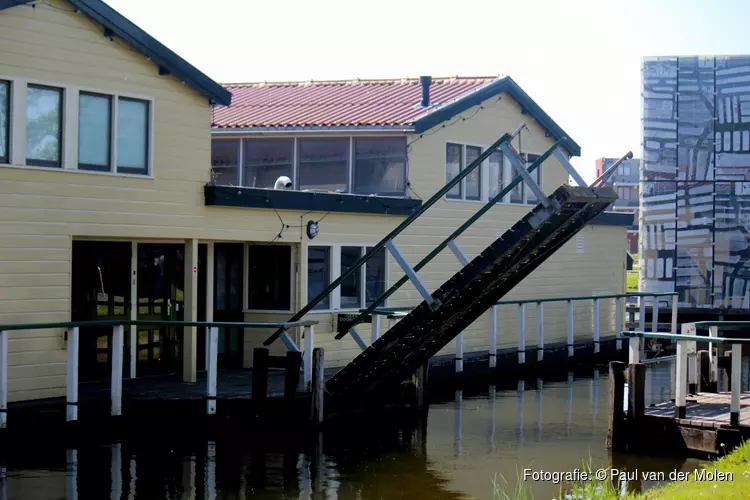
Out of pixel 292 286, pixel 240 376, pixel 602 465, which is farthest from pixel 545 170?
pixel 602 465

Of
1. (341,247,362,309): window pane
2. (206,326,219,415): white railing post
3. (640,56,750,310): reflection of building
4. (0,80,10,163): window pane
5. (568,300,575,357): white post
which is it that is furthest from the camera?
(640,56,750,310): reflection of building

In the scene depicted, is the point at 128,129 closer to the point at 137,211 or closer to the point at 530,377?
the point at 137,211

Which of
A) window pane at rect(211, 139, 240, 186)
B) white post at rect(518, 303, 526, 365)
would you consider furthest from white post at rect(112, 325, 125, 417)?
white post at rect(518, 303, 526, 365)

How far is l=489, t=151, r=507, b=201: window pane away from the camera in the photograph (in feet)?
82.1

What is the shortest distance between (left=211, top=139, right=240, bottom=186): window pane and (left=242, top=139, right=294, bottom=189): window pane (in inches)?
10.6

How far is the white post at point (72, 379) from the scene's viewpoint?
1453cm

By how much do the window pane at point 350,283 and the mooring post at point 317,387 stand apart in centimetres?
450

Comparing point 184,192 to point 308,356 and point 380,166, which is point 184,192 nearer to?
point 308,356

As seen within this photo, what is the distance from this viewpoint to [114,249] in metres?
17.8

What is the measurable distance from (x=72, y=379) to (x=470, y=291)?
18.2 feet

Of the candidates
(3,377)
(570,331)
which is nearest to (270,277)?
(3,377)

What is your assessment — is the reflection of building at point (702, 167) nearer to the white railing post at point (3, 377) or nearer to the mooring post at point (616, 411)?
the mooring post at point (616, 411)

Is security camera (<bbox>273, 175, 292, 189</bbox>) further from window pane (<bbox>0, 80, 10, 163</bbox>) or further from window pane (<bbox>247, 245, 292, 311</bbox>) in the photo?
window pane (<bbox>0, 80, 10, 163</bbox>)

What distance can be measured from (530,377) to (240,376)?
7225 millimetres
